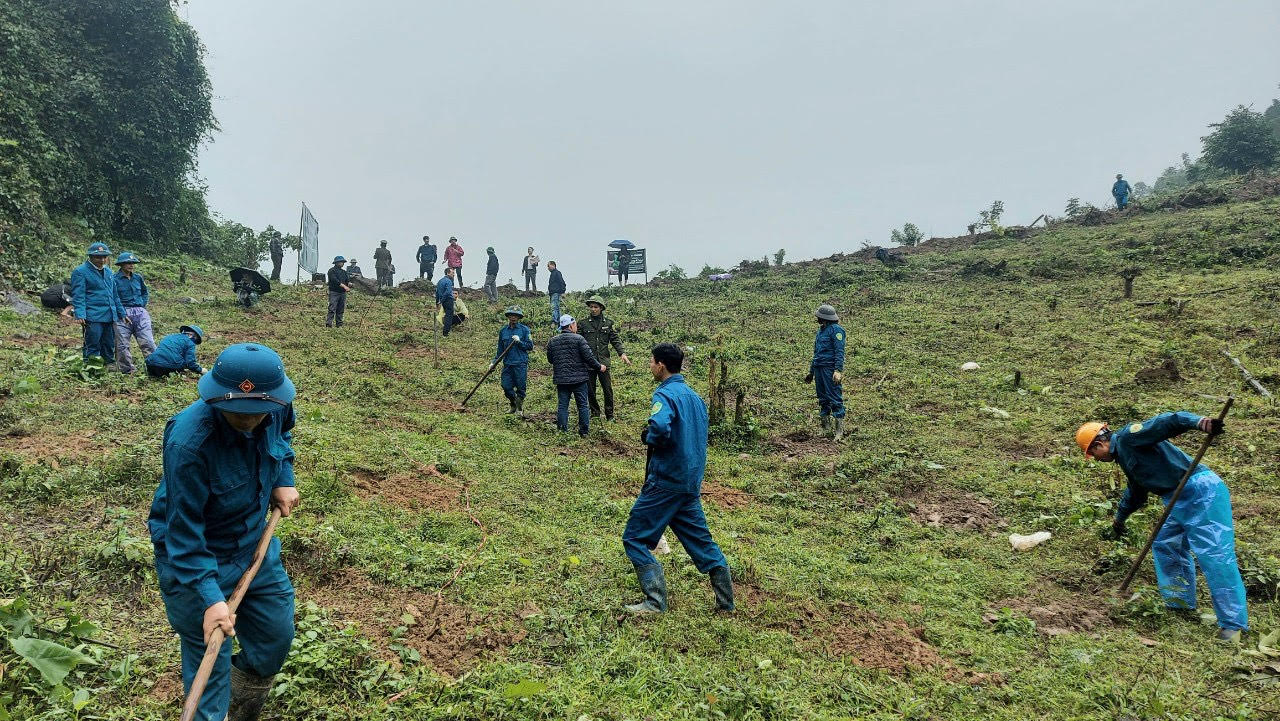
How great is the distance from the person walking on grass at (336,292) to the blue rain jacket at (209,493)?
13668 millimetres

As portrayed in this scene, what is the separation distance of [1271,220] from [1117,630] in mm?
21071

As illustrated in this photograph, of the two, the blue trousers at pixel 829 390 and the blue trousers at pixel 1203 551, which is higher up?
the blue trousers at pixel 829 390

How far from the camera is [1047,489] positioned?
727 cm

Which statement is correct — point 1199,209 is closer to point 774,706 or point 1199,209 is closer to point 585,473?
point 585,473

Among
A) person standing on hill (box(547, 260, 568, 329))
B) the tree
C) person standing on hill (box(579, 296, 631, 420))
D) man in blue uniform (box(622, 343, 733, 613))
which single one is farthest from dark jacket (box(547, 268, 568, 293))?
the tree

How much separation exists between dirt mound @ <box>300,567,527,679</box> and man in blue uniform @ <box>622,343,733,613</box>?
3.08 ft

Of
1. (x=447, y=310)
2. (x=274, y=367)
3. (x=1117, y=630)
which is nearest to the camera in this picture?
(x=274, y=367)

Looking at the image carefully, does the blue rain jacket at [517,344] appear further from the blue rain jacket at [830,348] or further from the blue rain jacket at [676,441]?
the blue rain jacket at [676,441]

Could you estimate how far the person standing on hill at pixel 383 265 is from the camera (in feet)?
79.5

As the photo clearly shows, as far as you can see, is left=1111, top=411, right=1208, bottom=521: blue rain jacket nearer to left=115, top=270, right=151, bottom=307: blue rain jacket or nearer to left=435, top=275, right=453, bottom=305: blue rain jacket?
left=115, top=270, right=151, bottom=307: blue rain jacket

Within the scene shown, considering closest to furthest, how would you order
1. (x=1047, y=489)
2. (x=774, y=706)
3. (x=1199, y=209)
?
(x=774, y=706) → (x=1047, y=489) → (x=1199, y=209)

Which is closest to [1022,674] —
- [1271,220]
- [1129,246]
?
[1129,246]

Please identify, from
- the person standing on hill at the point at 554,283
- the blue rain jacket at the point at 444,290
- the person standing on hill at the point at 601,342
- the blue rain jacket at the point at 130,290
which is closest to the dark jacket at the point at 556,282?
the person standing on hill at the point at 554,283

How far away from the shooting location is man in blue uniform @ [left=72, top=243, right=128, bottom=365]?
8.30 metres
